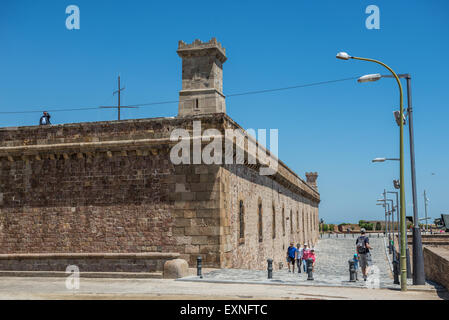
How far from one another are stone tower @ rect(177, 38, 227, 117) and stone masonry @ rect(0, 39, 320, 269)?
6 centimetres

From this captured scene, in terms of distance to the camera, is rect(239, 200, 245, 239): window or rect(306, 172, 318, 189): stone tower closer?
rect(239, 200, 245, 239): window

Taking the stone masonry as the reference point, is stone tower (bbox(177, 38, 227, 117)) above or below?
above

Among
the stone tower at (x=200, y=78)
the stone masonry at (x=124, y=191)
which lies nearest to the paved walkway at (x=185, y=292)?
the stone masonry at (x=124, y=191)

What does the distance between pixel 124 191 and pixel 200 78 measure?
549cm

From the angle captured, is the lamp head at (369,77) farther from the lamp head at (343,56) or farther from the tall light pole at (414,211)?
the lamp head at (343,56)

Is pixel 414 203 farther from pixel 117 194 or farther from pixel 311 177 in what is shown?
pixel 311 177

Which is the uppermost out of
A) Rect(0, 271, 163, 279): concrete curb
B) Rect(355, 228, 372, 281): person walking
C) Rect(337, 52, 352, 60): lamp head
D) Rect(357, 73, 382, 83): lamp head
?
Rect(337, 52, 352, 60): lamp head

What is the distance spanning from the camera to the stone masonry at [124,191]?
653 inches

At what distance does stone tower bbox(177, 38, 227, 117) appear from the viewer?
18.3 meters

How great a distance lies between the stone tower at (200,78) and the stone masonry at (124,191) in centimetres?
6

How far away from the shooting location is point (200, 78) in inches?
728

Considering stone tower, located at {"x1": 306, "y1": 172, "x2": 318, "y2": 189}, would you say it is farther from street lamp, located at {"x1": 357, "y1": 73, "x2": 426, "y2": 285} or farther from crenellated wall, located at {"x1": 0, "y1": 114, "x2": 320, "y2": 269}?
street lamp, located at {"x1": 357, "y1": 73, "x2": 426, "y2": 285}

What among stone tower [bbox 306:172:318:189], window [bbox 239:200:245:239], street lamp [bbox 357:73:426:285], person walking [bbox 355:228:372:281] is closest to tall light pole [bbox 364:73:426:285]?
street lamp [bbox 357:73:426:285]
